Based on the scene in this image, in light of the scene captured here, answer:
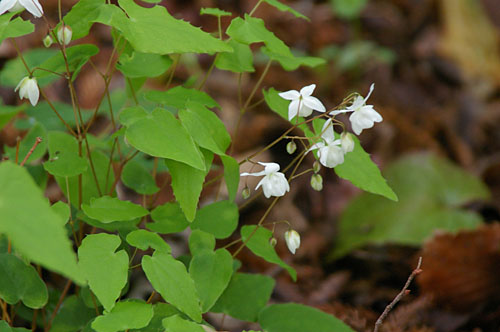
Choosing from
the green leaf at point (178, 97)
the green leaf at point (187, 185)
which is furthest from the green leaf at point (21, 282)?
the green leaf at point (178, 97)

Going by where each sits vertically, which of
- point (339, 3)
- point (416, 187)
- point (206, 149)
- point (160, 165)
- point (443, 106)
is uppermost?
point (206, 149)

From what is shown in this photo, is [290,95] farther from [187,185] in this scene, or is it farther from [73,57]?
[73,57]

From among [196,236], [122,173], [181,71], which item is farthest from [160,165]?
[181,71]

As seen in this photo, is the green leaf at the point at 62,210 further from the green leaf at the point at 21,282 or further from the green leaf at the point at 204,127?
the green leaf at the point at 204,127

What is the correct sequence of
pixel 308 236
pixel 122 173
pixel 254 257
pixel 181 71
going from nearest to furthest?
pixel 122 173 → pixel 254 257 → pixel 308 236 → pixel 181 71

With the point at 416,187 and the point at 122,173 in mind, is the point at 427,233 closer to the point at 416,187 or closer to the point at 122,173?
the point at 416,187

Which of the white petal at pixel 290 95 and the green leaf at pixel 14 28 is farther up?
the green leaf at pixel 14 28
